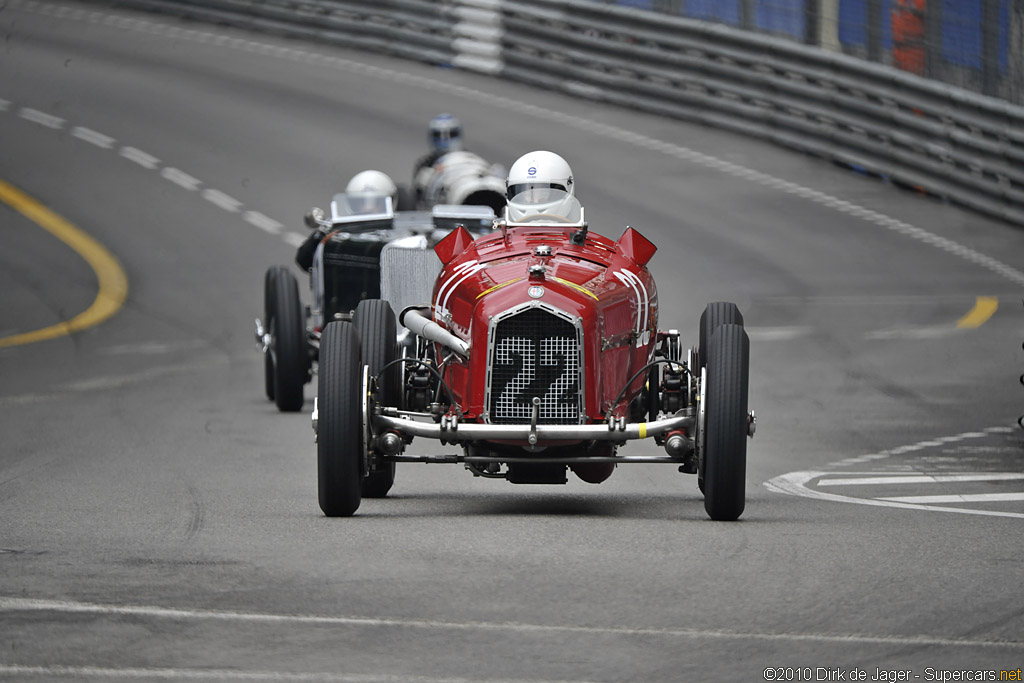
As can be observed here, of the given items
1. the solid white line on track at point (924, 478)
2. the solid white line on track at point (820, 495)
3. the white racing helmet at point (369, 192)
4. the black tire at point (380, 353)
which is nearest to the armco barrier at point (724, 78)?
the white racing helmet at point (369, 192)

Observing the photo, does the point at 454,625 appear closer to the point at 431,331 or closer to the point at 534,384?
the point at 534,384

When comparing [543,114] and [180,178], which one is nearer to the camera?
[180,178]

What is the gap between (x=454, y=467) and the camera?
12.9 meters

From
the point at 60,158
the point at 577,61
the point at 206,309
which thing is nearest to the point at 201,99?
the point at 60,158

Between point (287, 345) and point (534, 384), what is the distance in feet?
20.4

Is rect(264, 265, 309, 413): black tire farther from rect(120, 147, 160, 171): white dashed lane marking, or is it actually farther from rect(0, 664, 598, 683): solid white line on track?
rect(120, 147, 160, 171): white dashed lane marking

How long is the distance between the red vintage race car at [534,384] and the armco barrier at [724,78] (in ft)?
51.5

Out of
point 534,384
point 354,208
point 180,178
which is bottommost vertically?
point 180,178

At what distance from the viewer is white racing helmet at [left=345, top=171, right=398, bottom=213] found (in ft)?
55.6

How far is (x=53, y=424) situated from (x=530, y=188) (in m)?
4.69

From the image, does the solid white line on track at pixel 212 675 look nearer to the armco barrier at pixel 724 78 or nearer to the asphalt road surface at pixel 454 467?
the asphalt road surface at pixel 454 467

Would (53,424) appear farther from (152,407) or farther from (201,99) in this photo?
(201,99)

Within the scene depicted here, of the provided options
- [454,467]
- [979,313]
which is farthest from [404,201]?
[454,467]

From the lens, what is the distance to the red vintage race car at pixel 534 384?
9711 millimetres
